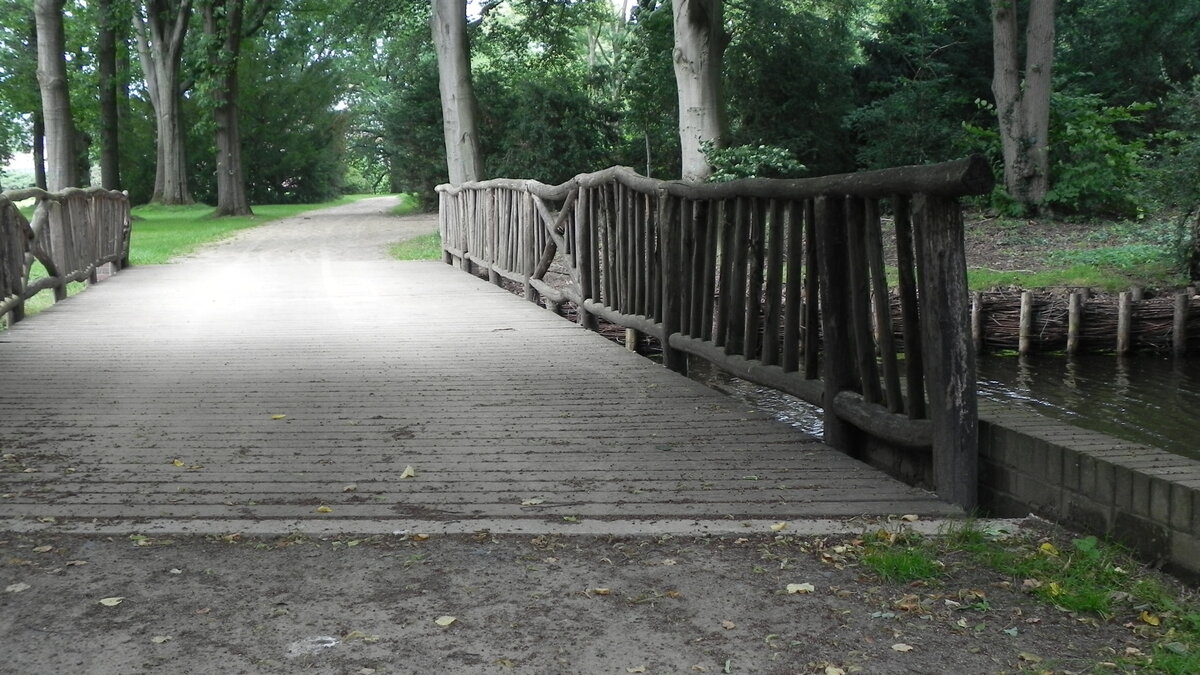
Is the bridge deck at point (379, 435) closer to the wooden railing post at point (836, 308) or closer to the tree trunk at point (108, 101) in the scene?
the wooden railing post at point (836, 308)

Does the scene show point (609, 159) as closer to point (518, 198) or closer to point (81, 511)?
point (518, 198)

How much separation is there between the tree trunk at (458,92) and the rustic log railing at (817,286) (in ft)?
38.1

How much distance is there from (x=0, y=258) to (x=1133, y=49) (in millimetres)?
26112

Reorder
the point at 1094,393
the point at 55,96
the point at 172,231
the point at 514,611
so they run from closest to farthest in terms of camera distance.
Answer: the point at 514,611, the point at 1094,393, the point at 55,96, the point at 172,231

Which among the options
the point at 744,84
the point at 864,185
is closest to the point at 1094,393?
the point at 864,185

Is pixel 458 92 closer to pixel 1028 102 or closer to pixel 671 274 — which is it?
pixel 1028 102

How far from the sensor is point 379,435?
5766 mm

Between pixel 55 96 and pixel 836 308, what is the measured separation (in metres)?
18.8

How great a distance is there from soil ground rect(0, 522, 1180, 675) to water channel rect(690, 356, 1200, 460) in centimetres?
468

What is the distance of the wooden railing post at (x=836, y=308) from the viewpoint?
5.28 m

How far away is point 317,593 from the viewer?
11.6ft

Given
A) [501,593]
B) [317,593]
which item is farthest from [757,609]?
[317,593]

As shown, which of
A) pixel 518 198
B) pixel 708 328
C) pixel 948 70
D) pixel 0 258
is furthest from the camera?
pixel 948 70

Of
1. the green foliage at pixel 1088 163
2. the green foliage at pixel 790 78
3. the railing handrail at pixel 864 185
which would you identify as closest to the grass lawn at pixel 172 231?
the railing handrail at pixel 864 185
